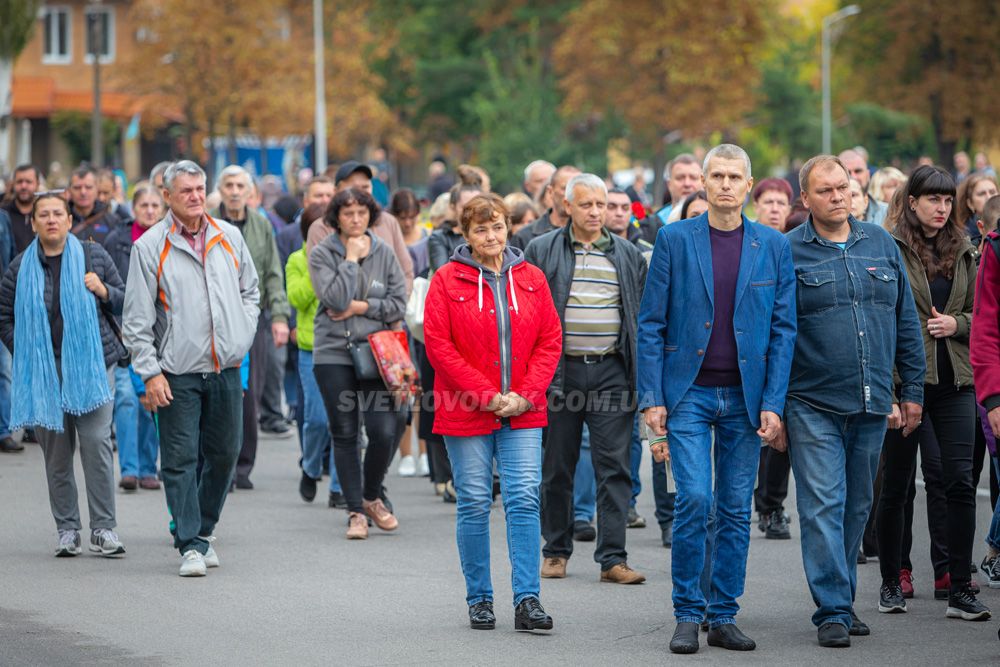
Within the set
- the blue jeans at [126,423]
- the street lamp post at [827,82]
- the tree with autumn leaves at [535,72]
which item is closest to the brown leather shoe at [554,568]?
the blue jeans at [126,423]

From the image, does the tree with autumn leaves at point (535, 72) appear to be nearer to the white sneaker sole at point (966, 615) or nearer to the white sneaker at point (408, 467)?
the white sneaker at point (408, 467)

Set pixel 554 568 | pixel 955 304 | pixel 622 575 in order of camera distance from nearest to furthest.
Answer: pixel 955 304 → pixel 622 575 → pixel 554 568

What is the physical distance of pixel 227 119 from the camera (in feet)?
171

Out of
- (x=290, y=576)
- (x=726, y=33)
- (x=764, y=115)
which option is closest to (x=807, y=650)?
(x=290, y=576)

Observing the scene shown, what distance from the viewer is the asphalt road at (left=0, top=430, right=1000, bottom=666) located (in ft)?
24.3

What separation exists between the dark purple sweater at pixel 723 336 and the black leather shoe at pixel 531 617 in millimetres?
1338

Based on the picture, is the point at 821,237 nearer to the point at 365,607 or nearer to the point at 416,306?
the point at 365,607

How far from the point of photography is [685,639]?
7398 millimetres

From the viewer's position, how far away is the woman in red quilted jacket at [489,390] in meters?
7.97

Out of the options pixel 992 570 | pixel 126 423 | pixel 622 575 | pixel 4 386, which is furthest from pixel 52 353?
pixel 992 570

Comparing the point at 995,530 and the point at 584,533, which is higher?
the point at 995,530

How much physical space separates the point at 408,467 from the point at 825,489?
6.74 m

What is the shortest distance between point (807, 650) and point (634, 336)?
248 centimetres

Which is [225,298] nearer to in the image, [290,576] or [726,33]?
[290,576]
